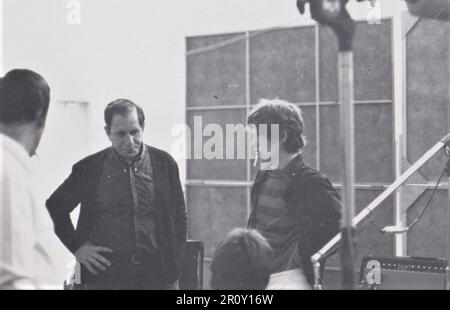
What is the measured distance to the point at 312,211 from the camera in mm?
1572

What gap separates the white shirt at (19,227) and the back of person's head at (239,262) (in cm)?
39

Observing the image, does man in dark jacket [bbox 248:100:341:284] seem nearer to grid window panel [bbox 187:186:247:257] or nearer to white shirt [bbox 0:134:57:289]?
white shirt [bbox 0:134:57:289]

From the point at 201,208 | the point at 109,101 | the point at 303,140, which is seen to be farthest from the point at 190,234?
the point at 303,140

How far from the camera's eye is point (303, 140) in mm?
1668

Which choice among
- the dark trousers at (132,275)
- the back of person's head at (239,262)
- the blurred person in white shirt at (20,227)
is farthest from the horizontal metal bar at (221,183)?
the blurred person in white shirt at (20,227)

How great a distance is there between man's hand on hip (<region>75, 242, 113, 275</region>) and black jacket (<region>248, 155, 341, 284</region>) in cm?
63

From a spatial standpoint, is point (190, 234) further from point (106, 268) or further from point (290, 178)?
point (290, 178)

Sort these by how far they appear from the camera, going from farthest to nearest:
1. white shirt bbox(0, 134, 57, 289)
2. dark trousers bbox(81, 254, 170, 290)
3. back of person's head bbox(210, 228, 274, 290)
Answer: dark trousers bbox(81, 254, 170, 290) → back of person's head bbox(210, 228, 274, 290) → white shirt bbox(0, 134, 57, 289)

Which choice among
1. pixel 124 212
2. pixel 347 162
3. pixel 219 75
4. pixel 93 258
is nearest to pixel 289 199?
pixel 347 162

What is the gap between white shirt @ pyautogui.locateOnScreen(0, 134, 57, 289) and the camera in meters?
1.15

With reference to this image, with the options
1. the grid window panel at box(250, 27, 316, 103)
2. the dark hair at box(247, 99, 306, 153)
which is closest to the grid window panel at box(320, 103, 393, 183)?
the grid window panel at box(250, 27, 316, 103)

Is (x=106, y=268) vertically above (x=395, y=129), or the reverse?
(x=395, y=129)

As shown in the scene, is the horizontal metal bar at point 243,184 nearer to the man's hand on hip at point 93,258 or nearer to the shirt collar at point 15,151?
the man's hand on hip at point 93,258
